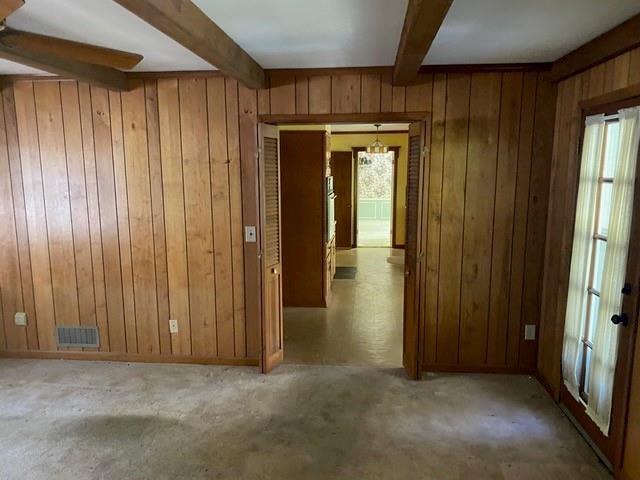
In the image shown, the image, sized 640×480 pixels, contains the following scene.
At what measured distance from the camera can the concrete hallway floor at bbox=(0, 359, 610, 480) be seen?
8.61 ft

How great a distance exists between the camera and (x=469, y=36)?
272 cm

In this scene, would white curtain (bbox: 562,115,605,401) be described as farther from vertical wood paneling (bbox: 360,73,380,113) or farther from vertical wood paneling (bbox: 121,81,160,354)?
→ vertical wood paneling (bbox: 121,81,160,354)

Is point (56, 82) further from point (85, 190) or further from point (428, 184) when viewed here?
point (428, 184)

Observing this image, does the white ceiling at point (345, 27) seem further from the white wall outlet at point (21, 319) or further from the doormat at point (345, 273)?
the doormat at point (345, 273)

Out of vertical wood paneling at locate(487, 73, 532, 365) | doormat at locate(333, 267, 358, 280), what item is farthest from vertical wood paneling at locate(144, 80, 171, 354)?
doormat at locate(333, 267, 358, 280)

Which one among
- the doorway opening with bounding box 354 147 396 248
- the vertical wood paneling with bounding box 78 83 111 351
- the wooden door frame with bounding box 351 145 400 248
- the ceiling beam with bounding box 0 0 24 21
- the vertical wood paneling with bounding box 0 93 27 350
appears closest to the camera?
the ceiling beam with bounding box 0 0 24 21

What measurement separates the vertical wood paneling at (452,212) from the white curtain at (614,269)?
3.84 feet

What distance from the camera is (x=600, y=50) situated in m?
2.69

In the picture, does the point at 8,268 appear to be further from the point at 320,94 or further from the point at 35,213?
the point at 320,94

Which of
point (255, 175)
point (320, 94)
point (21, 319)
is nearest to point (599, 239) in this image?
point (320, 94)

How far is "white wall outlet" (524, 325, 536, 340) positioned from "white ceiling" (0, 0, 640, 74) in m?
2.03

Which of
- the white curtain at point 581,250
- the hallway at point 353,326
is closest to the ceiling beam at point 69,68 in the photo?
the hallway at point 353,326

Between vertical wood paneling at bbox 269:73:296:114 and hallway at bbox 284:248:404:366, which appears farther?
hallway at bbox 284:248:404:366

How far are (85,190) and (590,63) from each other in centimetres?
384
